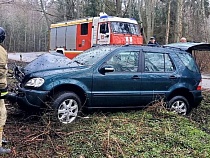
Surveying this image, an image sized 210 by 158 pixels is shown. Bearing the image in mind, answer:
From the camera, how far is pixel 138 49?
21.7ft

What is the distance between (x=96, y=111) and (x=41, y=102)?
1.19 m

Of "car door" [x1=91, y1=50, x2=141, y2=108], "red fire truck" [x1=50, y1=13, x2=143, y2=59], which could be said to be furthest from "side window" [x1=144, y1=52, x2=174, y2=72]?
"red fire truck" [x1=50, y1=13, x2=143, y2=59]

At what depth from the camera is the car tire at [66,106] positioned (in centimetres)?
560

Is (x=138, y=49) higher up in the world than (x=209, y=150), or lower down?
higher up

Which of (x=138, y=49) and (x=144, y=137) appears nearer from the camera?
(x=144, y=137)

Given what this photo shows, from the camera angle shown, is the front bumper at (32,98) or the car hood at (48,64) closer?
the front bumper at (32,98)

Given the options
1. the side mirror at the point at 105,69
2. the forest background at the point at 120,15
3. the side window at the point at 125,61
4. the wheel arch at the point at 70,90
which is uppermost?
the forest background at the point at 120,15

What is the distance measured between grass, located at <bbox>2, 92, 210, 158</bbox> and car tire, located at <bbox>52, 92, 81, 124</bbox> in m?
0.18

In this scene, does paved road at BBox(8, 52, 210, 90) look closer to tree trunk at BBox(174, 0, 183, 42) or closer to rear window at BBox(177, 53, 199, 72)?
tree trunk at BBox(174, 0, 183, 42)

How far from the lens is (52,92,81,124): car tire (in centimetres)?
560

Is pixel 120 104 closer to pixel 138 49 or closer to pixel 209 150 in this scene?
pixel 138 49

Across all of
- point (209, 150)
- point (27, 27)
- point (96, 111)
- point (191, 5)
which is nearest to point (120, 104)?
point (96, 111)

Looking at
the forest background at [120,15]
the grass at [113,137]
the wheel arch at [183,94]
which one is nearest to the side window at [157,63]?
the wheel arch at [183,94]

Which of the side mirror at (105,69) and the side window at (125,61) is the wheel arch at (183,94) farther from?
the side mirror at (105,69)
